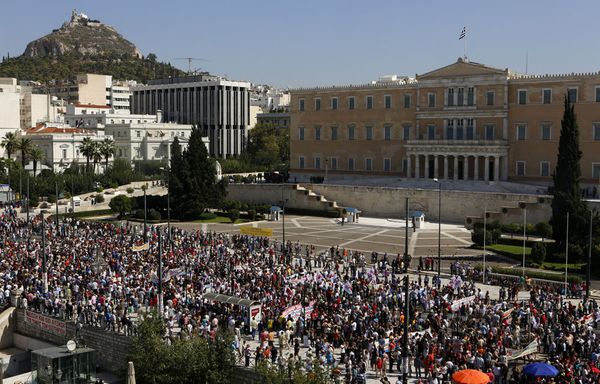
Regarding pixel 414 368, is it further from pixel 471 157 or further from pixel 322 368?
pixel 471 157

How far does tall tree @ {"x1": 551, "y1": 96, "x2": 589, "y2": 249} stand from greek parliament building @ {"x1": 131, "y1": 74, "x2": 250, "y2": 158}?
9026cm

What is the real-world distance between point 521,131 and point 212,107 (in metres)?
79.0

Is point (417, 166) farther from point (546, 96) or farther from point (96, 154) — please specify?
point (96, 154)

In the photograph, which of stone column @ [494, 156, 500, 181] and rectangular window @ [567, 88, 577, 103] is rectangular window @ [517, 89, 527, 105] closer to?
rectangular window @ [567, 88, 577, 103]

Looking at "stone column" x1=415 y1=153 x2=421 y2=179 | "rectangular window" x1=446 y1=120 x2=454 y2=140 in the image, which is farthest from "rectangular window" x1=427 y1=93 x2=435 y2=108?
"stone column" x1=415 y1=153 x2=421 y2=179

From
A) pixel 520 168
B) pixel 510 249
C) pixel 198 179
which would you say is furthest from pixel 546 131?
pixel 198 179

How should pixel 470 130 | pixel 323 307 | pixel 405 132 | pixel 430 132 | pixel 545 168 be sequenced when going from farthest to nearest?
1. pixel 405 132
2. pixel 430 132
3. pixel 470 130
4. pixel 545 168
5. pixel 323 307

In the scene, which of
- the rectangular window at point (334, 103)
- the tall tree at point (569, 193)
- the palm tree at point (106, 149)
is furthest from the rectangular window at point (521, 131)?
the palm tree at point (106, 149)

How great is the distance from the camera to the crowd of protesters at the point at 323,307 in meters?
24.4

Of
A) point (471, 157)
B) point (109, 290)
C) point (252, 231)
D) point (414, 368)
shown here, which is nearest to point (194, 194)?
point (252, 231)

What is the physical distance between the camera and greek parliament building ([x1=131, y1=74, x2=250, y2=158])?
136 metres

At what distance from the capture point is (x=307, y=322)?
28531mm

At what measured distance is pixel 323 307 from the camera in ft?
99.3

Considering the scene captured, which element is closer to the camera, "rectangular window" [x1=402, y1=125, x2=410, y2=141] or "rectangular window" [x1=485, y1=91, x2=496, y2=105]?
"rectangular window" [x1=485, y1=91, x2=496, y2=105]
